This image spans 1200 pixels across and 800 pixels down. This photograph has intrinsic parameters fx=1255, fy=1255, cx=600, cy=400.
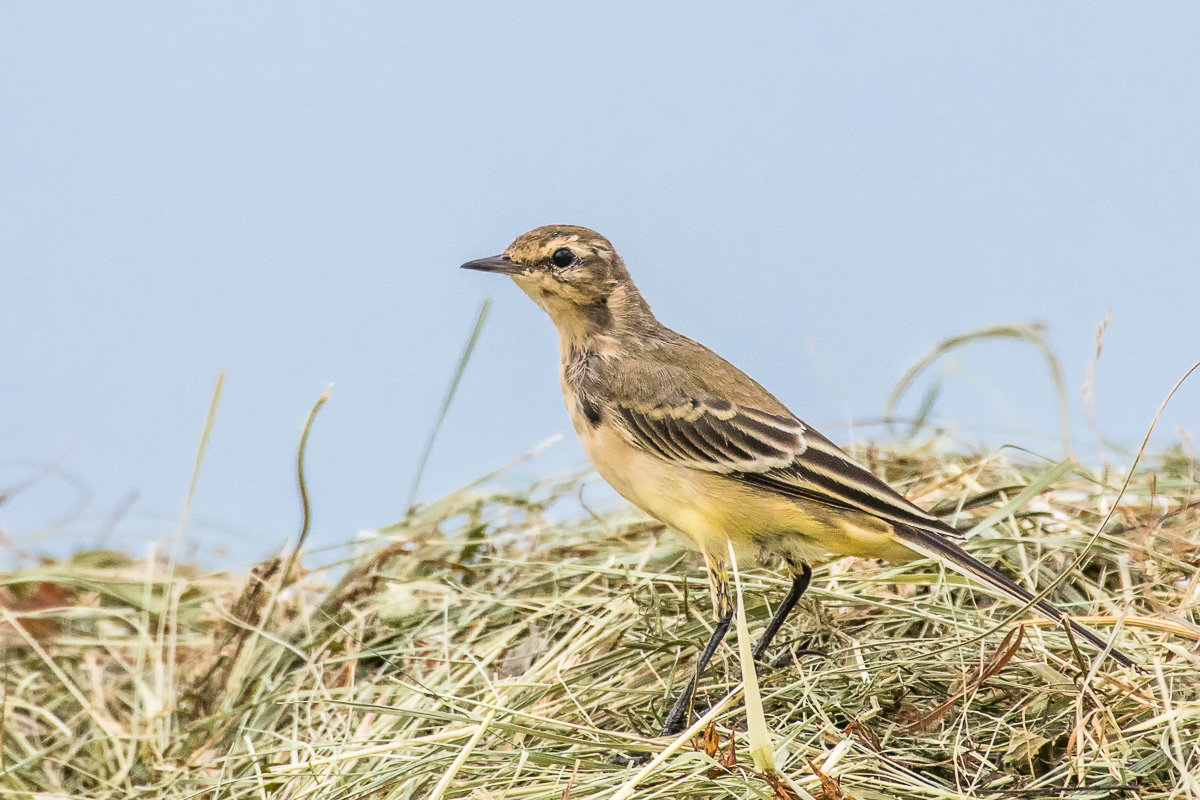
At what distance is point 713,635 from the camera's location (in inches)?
167

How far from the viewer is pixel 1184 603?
157 inches

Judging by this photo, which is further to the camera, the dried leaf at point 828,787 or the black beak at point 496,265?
the black beak at point 496,265

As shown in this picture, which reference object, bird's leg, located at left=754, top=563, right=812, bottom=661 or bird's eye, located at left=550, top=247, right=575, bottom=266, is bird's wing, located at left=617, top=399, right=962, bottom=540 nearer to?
bird's leg, located at left=754, top=563, right=812, bottom=661

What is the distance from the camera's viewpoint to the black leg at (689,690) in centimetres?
398

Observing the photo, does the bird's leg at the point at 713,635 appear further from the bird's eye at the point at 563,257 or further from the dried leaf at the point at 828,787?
the bird's eye at the point at 563,257

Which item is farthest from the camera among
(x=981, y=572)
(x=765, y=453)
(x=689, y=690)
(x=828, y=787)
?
(x=765, y=453)

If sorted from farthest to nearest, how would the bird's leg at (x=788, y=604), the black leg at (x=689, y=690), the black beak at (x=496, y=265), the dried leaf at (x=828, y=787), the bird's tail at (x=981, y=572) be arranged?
the black beak at (x=496, y=265) < the bird's leg at (x=788, y=604) < the black leg at (x=689, y=690) < the bird's tail at (x=981, y=572) < the dried leaf at (x=828, y=787)

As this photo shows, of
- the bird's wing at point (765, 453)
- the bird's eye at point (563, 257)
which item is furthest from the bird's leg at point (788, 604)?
the bird's eye at point (563, 257)

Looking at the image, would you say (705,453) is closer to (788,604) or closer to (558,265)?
(788,604)

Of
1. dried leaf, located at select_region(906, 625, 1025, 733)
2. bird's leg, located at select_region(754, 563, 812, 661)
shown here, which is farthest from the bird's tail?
bird's leg, located at select_region(754, 563, 812, 661)

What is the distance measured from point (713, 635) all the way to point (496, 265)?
5.34ft

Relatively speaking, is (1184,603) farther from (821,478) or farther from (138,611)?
(138,611)

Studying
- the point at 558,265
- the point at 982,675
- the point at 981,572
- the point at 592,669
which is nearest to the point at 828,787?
the point at 982,675

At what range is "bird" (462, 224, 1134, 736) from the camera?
4.05 meters
